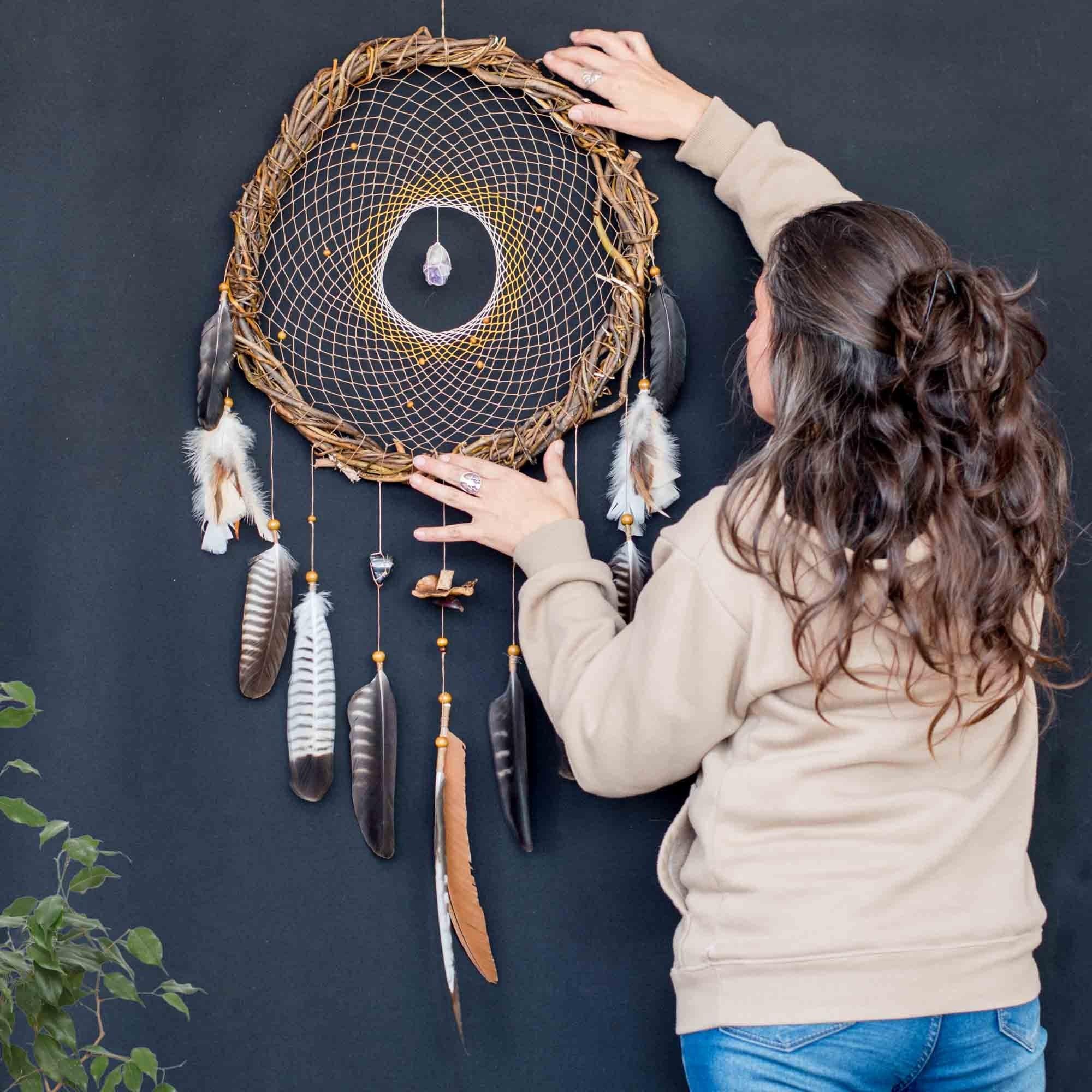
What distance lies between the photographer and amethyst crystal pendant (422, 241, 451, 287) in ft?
4.84

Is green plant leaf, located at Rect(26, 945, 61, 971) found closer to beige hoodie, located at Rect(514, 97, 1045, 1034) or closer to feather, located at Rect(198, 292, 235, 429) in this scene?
beige hoodie, located at Rect(514, 97, 1045, 1034)

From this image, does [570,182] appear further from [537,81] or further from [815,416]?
[815,416]

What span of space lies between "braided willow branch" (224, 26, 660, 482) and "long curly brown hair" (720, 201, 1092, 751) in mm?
397

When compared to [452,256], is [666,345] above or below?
below

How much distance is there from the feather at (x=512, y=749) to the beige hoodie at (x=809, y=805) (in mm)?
271

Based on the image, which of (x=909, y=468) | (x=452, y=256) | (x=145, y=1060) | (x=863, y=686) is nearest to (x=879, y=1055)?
(x=863, y=686)

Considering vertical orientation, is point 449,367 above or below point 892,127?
below

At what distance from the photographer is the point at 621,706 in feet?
3.90

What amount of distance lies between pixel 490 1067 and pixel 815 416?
3.15ft

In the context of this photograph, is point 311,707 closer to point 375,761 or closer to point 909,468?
point 375,761

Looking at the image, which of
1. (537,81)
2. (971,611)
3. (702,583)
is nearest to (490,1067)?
(702,583)

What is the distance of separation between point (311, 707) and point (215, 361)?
459 mm

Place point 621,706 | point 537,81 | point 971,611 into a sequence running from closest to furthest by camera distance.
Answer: point 971,611
point 621,706
point 537,81

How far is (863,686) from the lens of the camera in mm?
1106
